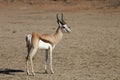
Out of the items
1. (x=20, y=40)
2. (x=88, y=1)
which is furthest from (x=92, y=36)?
(x=88, y=1)

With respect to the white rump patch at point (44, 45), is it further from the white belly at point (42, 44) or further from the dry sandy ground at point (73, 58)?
the dry sandy ground at point (73, 58)

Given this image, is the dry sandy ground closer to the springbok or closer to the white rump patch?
the springbok

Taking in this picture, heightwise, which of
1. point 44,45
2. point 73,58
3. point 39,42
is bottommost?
point 73,58

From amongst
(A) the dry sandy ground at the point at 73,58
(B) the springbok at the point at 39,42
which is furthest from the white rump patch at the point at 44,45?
(A) the dry sandy ground at the point at 73,58

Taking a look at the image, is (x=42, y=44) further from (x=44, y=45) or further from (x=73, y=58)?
(x=73, y=58)

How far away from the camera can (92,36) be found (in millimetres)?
22797

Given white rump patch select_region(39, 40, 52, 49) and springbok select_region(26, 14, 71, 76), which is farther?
white rump patch select_region(39, 40, 52, 49)

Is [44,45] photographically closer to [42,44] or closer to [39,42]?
[42,44]

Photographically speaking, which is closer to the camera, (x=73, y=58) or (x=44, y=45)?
(x=44, y=45)

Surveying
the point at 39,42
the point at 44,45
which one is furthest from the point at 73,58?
the point at 39,42

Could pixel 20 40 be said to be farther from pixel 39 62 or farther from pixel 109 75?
pixel 109 75

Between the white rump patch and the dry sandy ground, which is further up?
the white rump patch

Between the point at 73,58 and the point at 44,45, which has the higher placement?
the point at 44,45

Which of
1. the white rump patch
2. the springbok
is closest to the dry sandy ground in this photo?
the springbok
